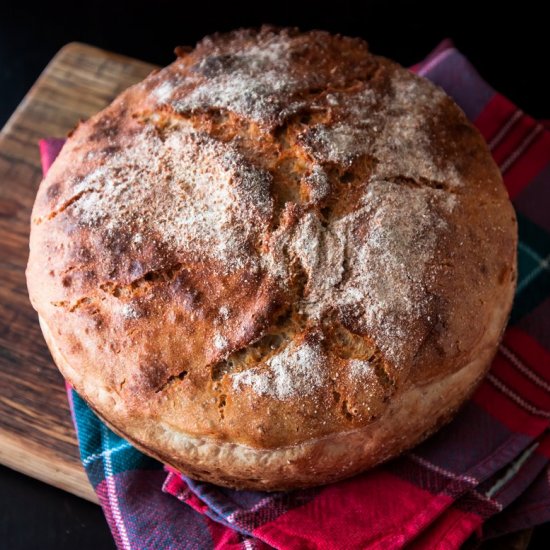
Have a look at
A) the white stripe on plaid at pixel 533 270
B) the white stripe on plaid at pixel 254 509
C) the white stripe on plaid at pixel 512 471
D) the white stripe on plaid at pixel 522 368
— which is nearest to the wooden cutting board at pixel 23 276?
the white stripe on plaid at pixel 254 509

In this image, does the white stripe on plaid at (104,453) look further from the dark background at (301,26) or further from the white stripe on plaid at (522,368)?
the dark background at (301,26)

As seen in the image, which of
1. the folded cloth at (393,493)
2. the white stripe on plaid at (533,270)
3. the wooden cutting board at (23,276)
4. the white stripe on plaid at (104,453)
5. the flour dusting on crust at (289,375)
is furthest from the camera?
the white stripe on plaid at (533,270)

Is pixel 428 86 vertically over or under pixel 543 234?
over

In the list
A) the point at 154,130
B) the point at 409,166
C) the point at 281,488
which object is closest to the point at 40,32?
the point at 154,130

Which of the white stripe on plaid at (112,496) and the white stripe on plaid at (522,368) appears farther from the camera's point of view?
the white stripe on plaid at (522,368)

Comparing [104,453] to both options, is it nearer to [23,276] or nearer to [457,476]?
[23,276]

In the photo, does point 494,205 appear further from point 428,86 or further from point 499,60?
point 499,60

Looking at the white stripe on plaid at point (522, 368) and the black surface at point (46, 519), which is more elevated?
the white stripe on plaid at point (522, 368)

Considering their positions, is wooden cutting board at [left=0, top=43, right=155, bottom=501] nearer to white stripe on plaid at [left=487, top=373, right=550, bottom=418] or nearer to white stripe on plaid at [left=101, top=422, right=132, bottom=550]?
white stripe on plaid at [left=101, top=422, right=132, bottom=550]

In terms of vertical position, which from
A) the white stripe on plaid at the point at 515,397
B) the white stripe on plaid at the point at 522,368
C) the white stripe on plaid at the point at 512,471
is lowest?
the white stripe on plaid at the point at 512,471
